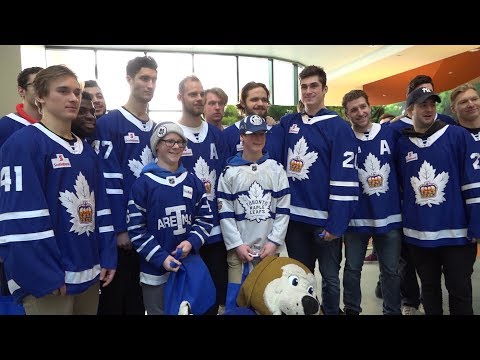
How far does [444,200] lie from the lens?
250 centimetres

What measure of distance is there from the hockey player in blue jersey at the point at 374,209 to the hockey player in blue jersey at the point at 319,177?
0.52ft

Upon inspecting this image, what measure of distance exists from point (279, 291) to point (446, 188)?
51.3 inches

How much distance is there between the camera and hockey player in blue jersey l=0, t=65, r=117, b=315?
5.39ft

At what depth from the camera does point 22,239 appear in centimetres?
163

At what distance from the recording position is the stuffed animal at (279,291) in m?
2.01

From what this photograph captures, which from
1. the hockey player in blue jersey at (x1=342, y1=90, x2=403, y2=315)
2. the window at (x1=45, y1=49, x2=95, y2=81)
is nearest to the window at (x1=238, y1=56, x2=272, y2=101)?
the window at (x1=45, y1=49, x2=95, y2=81)

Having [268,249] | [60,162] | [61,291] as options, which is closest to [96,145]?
[60,162]

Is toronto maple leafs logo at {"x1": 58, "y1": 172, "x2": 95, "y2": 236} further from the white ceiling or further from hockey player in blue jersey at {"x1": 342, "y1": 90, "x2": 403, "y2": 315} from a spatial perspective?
the white ceiling

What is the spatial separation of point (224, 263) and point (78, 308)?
100 cm

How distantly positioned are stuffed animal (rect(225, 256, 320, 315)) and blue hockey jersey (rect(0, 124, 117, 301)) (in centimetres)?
76

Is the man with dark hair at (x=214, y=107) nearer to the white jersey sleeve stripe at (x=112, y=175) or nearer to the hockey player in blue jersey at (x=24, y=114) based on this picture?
the white jersey sleeve stripe at (x=112, y=175)

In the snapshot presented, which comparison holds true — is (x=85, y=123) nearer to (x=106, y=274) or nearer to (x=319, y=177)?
(x=106, y=274)

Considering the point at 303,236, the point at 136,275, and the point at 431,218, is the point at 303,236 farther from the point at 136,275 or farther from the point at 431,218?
the point at 136,275

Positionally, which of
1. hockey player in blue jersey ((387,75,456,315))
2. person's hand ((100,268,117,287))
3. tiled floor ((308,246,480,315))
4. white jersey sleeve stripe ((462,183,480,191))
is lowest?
tiled floor ((308,246,480,315))
